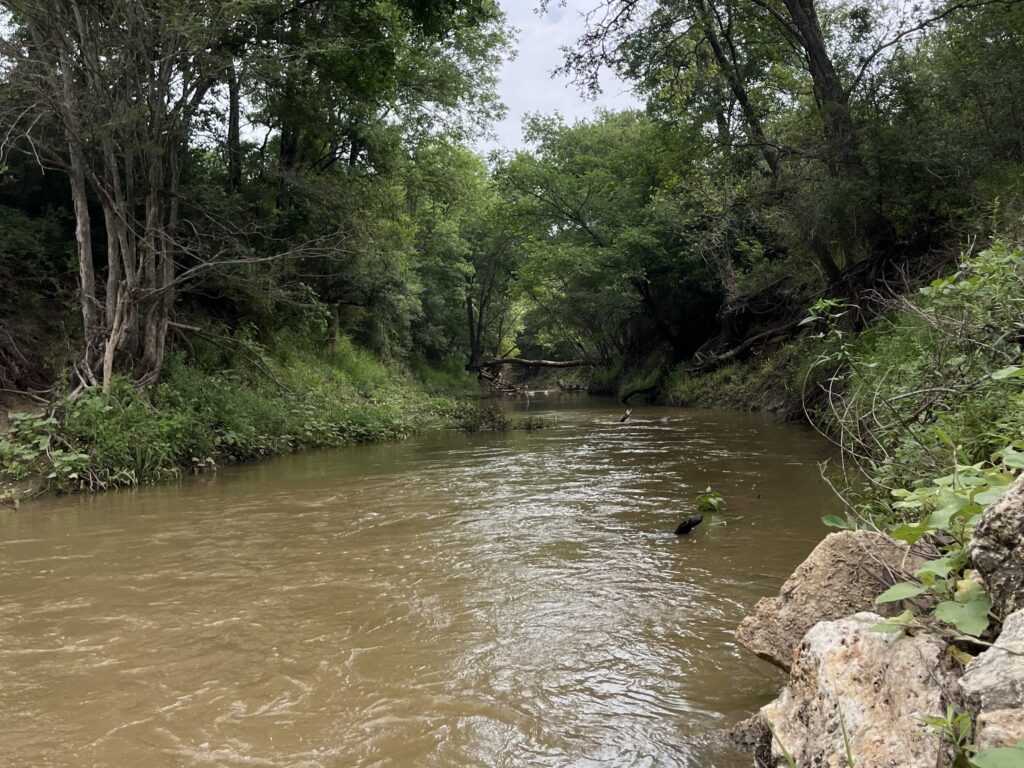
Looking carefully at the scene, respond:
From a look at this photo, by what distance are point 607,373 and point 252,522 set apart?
98.3ft

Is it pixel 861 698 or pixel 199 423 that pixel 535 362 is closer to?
pixel 199 423

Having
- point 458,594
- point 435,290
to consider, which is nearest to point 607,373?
point 435,290

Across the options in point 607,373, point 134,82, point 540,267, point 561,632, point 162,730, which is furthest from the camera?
point 607,373

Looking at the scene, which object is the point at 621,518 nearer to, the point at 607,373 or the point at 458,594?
the point at 458,594

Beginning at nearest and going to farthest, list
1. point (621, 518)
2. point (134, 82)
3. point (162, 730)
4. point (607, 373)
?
point (162, 730) < point (621, 518) < point (134, 82) < point (607, 373)

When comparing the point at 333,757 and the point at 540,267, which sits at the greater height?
the point at 540,267

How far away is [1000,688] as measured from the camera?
169 centimetres

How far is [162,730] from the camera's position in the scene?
2947 mm

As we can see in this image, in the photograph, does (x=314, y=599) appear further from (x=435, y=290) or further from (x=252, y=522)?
(x=435, y=290)

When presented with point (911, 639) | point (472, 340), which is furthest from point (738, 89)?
point (472, 340)

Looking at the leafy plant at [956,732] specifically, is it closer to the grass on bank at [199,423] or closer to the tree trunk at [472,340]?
the grass on bank at [199,423]

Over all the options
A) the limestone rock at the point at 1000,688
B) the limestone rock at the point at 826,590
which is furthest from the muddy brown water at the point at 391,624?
the limestone rock at the point at 1000,688

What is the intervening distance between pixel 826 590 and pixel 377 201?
1526 centimetres

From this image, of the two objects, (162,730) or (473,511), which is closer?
(162,730)
